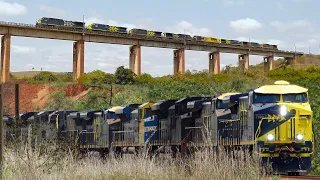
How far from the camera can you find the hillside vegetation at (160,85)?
38.6m

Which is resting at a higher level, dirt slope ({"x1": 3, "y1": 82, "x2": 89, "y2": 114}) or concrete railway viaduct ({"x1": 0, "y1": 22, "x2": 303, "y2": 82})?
concrete railway viaduct ({"x1": 0, "y1": 22, "x2": 303, "y2": 82})

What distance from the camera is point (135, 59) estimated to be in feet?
227

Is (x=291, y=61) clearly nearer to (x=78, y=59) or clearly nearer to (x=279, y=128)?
(x=78, y=59)

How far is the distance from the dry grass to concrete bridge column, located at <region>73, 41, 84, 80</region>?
5143 centimetres

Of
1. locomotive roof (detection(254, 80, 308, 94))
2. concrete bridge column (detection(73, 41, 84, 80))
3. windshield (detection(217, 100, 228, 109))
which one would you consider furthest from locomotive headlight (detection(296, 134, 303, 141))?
concrete bridge column (detection(73, 41, 84, 80))

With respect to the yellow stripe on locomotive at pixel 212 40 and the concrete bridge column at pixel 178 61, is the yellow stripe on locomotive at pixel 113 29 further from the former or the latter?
the yellow stripe on locomotive at pixel 212 40

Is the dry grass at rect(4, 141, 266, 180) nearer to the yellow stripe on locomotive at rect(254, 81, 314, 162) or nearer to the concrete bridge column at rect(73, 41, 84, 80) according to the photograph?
the yellow stripe on locomotive at rect(254, 81, 314, 162)

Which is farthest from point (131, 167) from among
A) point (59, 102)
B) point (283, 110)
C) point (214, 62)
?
point (214, 62)

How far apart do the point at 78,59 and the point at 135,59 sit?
28.1 feet

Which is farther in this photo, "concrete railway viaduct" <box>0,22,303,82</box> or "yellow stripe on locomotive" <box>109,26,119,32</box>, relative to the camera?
"yellow stripe on locomotive" <box>109,26,119,32</box>

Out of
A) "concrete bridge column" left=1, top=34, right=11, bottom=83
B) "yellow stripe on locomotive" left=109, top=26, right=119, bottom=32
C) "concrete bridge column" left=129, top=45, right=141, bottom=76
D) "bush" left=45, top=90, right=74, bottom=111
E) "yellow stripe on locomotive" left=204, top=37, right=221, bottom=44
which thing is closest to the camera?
"bush" left=45, top=90, right=74, bottom=111

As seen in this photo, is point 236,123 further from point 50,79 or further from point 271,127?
point 50,79

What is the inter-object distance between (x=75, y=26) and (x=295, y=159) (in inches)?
2069

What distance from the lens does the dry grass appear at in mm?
9258
